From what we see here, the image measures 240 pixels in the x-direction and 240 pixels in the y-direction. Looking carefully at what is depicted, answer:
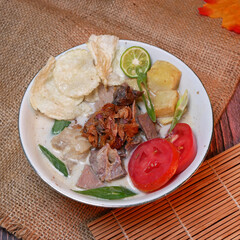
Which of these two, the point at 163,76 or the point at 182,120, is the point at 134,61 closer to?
the point at 163,76

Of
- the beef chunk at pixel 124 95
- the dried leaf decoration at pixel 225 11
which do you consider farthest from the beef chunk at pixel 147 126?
the dried leaf decoration at pixel 225 11

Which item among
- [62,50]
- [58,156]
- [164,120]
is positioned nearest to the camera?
[58,156]

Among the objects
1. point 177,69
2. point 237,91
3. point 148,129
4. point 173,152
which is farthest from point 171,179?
→ point 237,91

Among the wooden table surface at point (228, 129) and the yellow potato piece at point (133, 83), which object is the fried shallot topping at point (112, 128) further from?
the wooden table surface at point (228, 129)

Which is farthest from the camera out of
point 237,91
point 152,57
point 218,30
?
point 218,30

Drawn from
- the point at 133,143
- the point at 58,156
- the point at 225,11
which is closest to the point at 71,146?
the point at 58,156

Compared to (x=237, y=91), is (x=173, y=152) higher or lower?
higher

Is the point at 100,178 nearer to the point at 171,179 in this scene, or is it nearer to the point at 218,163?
the point at 171,179
